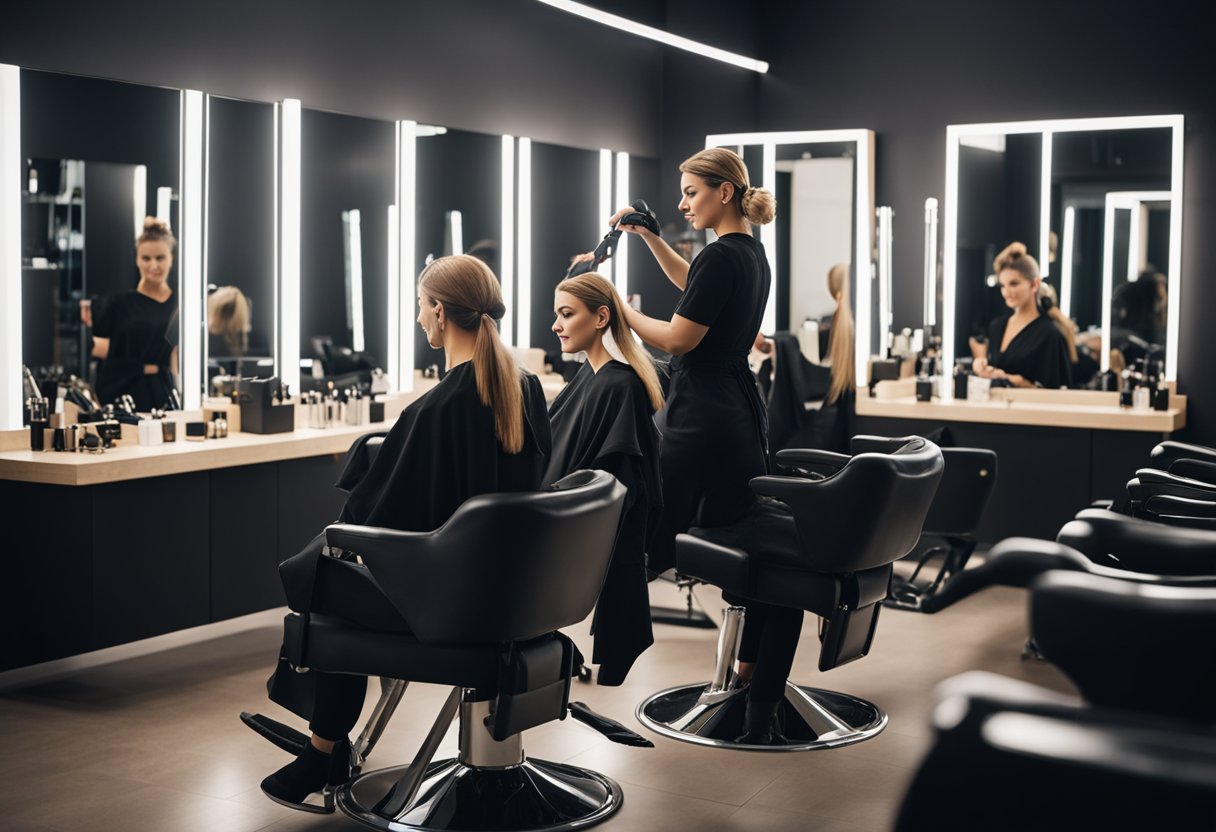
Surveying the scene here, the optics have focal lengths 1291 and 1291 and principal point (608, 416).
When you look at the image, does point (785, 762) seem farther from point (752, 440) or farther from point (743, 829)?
point (752, 440)

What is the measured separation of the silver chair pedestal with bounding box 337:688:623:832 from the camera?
8.57ft

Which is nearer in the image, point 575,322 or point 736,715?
point 575,322

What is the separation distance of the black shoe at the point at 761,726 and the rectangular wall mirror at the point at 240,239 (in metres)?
2.08

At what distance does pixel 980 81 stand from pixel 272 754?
173 inches

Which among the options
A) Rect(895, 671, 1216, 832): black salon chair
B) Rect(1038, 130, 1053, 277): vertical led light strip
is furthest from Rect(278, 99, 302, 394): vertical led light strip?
Rect(895, 671, 1216, 832): black salon chair

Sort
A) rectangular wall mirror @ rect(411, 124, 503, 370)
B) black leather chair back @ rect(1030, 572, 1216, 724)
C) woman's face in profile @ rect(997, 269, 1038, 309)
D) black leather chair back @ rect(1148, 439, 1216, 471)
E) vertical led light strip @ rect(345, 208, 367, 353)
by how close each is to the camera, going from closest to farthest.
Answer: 1. black leather chair back @ rect(1030, 572, 1216, 724)
2. black leather chair back @ rect(1148, 439, 1216, 471)
3. vertical led light strip @ rect(345, 208, 367, 353)
4. rectangular wall mirror @ rect(411, 124, 503, 370)
5. woman's face in profile @ rect(997, 269, 1038, 309)

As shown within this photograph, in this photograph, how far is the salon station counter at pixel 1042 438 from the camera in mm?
5070

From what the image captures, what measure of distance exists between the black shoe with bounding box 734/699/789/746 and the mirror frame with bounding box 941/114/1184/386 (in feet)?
9.50

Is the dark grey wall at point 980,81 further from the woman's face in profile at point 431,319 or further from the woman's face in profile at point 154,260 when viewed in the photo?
the woman's face in profile at point 431,319

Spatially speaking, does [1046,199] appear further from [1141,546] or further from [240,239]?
[1141,546]

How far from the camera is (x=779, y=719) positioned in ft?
10.7

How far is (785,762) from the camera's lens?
3082mm

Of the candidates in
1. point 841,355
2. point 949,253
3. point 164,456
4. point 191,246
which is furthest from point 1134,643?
point 949,253

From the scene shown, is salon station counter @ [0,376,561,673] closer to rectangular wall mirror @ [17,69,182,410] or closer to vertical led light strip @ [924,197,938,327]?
rectangular wall mirror @ [17,69,182,410]
